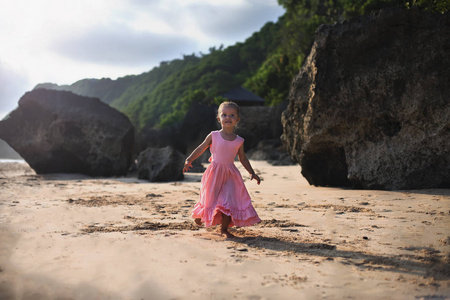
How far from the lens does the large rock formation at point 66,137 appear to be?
10648 mm

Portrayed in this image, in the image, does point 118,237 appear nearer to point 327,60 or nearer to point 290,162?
point 327,60

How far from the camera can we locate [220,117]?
388 cm

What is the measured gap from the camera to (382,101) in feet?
18.9

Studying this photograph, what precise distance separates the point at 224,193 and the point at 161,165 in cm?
562

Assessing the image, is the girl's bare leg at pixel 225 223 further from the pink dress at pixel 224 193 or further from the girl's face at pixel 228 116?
the girl's face at pixel 228 116

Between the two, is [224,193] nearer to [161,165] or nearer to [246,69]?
[161,165]

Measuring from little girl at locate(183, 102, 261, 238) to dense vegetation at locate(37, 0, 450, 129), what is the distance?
17.5m

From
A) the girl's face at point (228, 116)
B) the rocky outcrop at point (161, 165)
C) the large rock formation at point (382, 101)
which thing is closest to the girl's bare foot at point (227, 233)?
the girl's face at point (228, 116)

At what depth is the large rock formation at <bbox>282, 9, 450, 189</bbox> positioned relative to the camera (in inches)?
213

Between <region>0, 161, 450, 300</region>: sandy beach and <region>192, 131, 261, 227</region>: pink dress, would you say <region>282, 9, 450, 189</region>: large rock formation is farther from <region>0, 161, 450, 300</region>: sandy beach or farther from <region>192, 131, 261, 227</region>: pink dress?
<region>192, 131, 261, 227</region>: pink dress

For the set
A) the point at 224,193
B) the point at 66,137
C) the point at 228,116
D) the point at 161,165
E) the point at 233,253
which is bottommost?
the point at 233,253

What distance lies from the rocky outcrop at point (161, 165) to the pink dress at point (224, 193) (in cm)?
527

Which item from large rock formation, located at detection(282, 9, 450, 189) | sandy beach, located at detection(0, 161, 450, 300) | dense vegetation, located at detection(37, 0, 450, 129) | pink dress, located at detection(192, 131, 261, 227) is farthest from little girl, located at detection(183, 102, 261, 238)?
dense vegetation, located at detection(37, 0, 450, 129)

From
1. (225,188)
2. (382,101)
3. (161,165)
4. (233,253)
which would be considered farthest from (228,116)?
(161,165)
